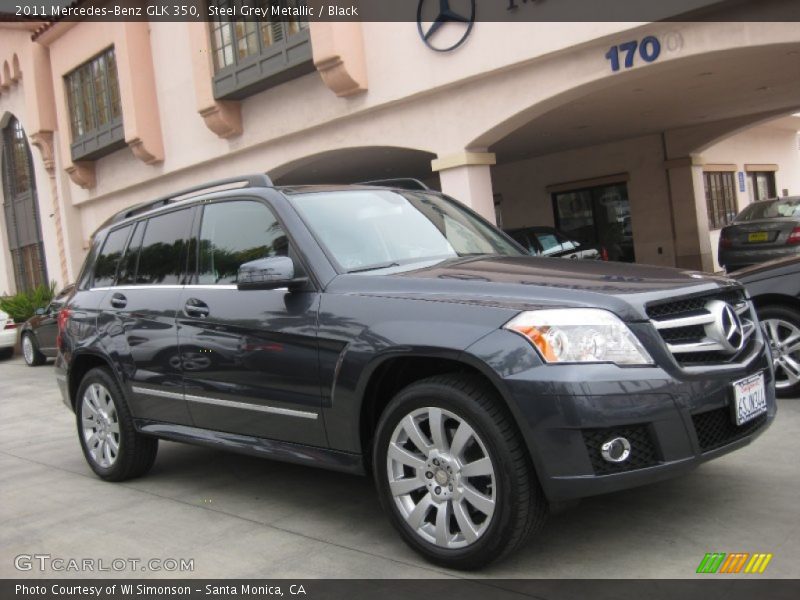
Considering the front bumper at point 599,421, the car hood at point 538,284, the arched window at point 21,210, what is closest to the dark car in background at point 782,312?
the car hood at point 538,284

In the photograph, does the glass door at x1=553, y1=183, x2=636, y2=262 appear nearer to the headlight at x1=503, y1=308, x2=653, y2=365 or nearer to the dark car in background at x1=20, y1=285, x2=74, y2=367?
the dark car in background at x1=20, y1=285, x2=74, y2=367

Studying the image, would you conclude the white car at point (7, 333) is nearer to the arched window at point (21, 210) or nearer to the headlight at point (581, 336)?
the arched window at point (21, 210)

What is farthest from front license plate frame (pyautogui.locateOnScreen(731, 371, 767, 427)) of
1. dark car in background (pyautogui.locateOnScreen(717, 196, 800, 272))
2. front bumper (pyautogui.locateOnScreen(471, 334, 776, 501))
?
dark car in background (pyautogui.locateOnScreen(717, 196, 800, 272))

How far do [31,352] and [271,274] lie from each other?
13847 millimetres

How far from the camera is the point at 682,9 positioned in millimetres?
9195

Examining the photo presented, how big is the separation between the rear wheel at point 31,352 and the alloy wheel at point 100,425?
36.5 ft

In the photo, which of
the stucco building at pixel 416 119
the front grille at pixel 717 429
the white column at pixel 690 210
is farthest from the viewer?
the white column at pixel 690 210

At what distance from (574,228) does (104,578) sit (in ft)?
59.5

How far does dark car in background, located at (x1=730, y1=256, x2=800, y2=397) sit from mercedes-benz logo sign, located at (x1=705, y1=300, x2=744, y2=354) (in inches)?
96.4

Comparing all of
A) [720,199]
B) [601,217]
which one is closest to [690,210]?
[601,217]

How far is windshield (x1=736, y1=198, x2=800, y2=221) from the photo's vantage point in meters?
12.5

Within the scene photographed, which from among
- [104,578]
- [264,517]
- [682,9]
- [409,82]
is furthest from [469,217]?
[409,82]

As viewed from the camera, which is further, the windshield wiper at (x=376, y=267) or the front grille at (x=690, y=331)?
the windshield wiper at (x=376, y=267)

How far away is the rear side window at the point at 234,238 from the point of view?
449cm
